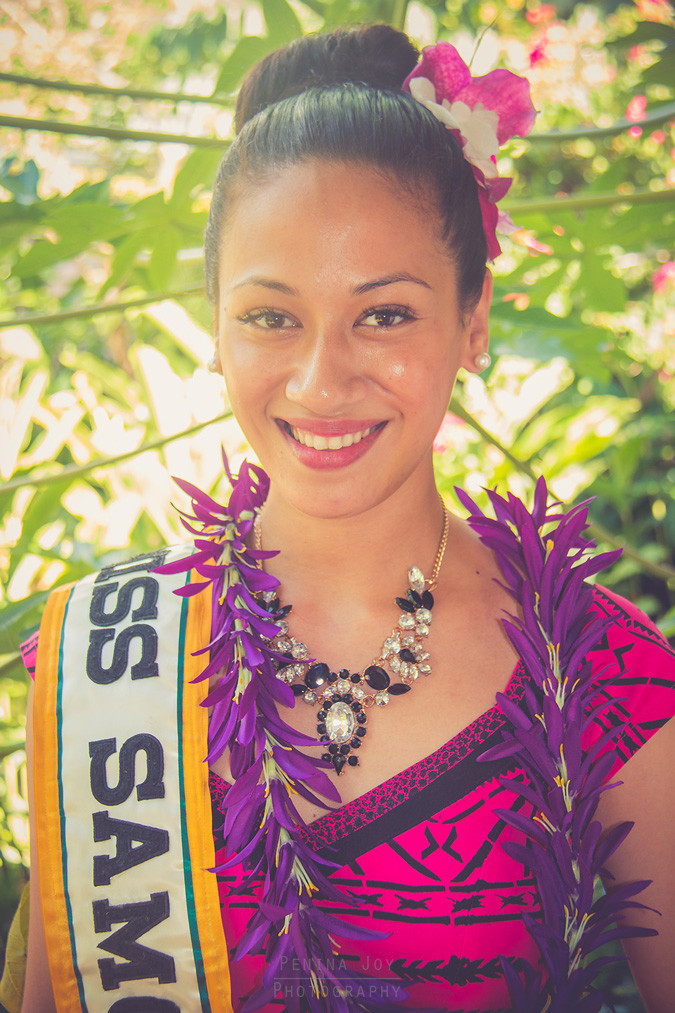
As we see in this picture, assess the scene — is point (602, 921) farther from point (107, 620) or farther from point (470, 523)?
point (107, 620)

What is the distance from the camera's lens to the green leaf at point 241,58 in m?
1.23

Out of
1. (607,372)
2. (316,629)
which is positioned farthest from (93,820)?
(607,372)

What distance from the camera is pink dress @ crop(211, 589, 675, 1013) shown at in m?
1.05

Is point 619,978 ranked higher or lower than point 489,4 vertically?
lower

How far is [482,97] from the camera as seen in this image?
1.12m

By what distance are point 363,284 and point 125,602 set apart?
2.29 feet

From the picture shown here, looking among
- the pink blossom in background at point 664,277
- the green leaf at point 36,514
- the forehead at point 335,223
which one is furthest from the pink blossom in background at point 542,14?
the green leaf at point 36,514

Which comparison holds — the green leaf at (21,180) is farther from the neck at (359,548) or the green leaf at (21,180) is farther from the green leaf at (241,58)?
the neck at (359,548)

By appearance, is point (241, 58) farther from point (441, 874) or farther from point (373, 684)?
point (441, 874)

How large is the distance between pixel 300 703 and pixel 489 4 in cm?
452

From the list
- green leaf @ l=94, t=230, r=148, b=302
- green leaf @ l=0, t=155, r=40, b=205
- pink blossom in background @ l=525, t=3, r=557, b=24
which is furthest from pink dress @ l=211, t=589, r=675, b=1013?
pink blossom in background @ l=525, t=3, r=557, b=24

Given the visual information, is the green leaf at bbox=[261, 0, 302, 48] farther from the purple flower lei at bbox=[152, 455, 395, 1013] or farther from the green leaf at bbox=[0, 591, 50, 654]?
the green leaf at bbox=[0, 591, 50, 654]

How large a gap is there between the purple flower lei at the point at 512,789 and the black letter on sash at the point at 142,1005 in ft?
0.69

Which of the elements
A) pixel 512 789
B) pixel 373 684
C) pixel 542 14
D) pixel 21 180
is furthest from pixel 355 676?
pixel 542 14
